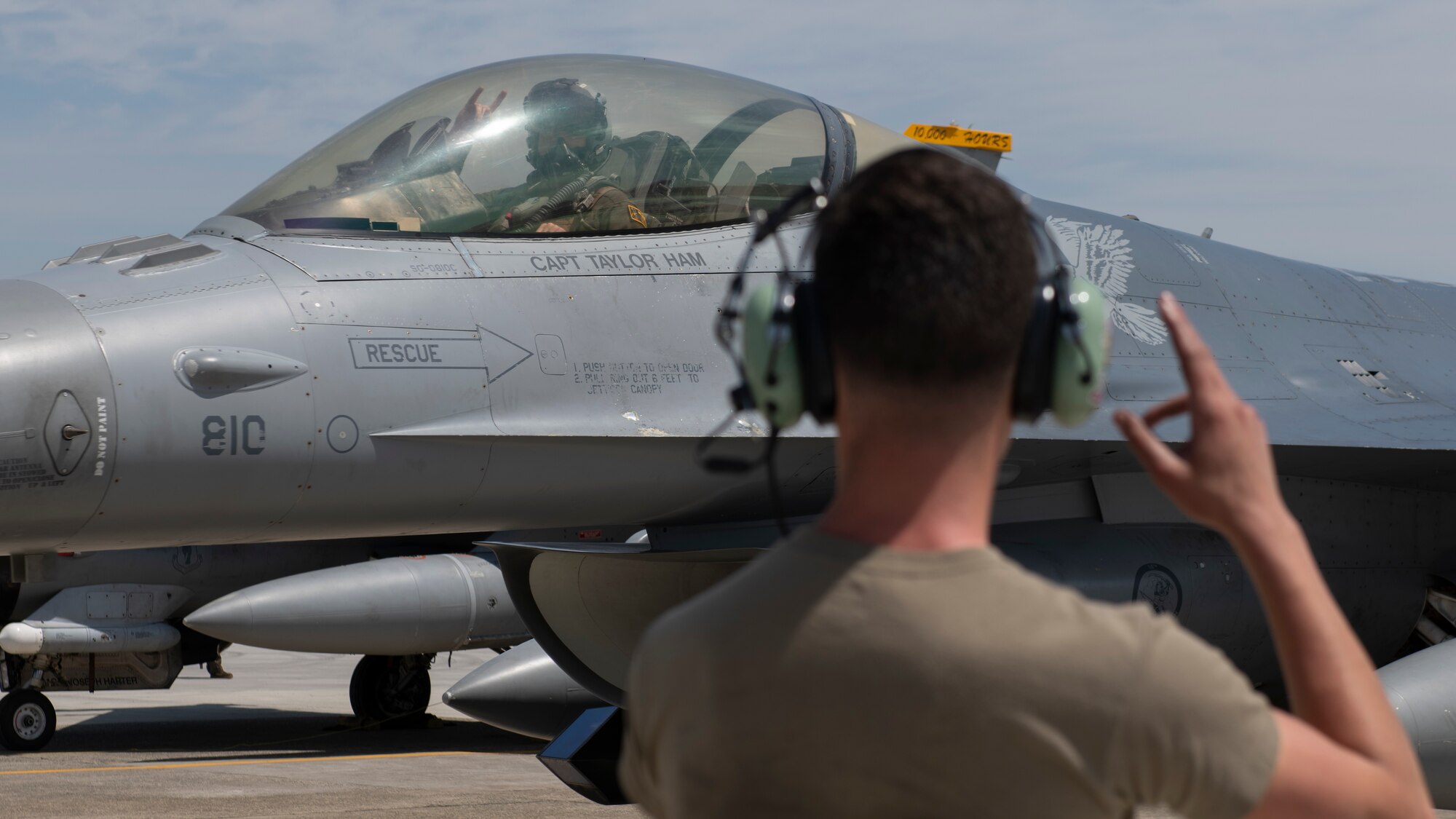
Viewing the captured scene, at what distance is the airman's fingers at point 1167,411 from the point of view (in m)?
1.36

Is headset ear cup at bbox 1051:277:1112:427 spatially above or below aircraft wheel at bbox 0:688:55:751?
above

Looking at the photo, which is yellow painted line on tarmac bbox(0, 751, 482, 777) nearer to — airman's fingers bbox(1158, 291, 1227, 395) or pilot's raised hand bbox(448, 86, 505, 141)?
pilot's raised hand bbox(448, 86, 505, 141)

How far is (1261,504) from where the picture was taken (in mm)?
1282

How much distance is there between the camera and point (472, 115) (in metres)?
5.02

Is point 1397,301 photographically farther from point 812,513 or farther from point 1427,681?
point 812,513

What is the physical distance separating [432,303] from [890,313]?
354 centimetres

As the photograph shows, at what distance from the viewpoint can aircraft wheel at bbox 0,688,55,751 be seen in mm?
11453

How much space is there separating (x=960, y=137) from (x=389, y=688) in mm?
8841

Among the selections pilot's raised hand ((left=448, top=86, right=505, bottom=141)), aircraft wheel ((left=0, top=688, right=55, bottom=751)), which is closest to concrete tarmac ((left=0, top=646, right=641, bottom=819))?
aircraft wheel ((left=0, top=688, right=55, bottom=751))

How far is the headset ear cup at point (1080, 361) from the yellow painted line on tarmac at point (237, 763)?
31.9 feet

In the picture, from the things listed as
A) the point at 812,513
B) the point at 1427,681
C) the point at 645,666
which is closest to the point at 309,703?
the point at 812,513

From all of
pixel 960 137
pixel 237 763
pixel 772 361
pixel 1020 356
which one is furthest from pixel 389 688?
pixel 1020 356

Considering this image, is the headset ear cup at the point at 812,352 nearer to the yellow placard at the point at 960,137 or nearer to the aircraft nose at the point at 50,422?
the aircraft nose at the point at 50,422

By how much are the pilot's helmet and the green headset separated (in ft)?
11.9
